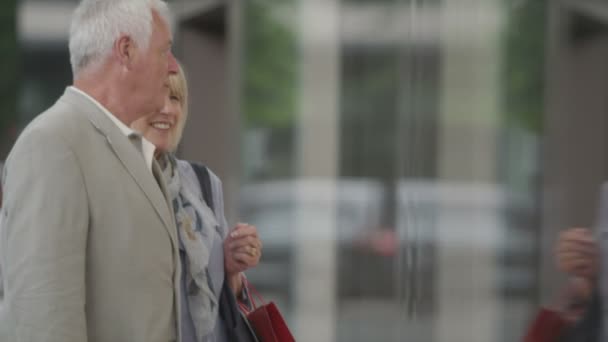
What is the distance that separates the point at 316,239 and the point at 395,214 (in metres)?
0.56

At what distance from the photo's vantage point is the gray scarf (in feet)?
7.99

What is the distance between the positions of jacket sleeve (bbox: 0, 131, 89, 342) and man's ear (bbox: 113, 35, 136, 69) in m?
0.26

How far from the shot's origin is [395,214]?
5543 millimetres

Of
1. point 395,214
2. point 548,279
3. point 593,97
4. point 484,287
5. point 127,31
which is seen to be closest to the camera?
point 127,31

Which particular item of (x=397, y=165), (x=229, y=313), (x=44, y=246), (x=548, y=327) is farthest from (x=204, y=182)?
Result: (x=397, y=165)

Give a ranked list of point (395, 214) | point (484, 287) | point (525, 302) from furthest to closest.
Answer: point (395, 214) < point (484, 287) < point (525, 302)

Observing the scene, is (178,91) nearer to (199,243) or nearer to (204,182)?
(204,182)

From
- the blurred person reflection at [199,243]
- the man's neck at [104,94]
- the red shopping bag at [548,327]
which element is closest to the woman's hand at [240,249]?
the blurred person reflection at [199,243]

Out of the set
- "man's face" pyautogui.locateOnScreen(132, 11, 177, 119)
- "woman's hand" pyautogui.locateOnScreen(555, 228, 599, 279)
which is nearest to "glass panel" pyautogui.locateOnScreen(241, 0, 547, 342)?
"woman's hand" pyautogui.locateOnScreen(555, 228, 599, 279)

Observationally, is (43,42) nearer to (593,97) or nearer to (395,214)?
(395,214)

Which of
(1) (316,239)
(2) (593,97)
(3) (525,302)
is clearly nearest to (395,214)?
→ (1) (316,239)

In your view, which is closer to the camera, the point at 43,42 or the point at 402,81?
the point at 402,81

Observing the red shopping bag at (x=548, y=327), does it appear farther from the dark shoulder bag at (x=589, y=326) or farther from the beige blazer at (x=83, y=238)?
the beige blazer at (x=83, y=238)

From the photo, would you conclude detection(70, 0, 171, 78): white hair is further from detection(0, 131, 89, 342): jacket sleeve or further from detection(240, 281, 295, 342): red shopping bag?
detection(240, 281, 295, 342): red shopping bag
